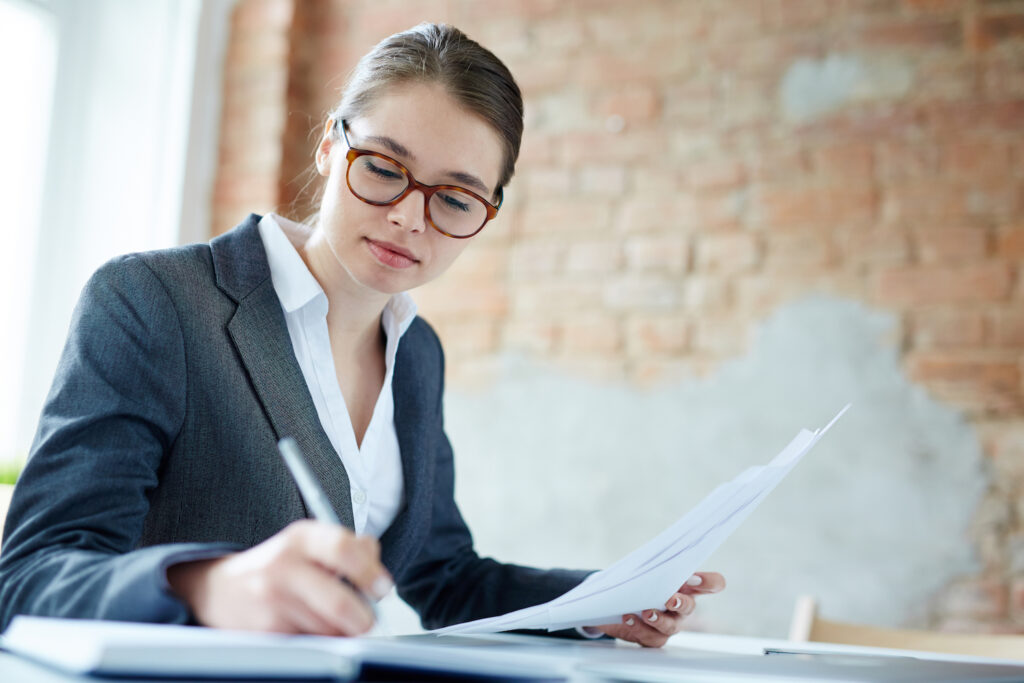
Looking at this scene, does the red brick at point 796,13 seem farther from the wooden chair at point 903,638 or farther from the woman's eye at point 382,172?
the woman's eye at point 382,172

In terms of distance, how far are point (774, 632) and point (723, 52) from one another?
1.57m

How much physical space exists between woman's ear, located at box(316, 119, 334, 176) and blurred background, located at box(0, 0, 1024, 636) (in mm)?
719

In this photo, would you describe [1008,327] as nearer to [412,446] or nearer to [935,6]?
[935,6]

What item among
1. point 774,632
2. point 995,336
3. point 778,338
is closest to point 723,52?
point 778,338

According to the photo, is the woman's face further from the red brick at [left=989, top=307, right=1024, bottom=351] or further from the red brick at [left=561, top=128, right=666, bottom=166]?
the red brick at [left=989, top=307, right=1024, bottom=351]

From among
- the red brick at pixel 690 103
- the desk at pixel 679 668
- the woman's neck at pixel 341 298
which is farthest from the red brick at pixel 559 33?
the desk at pixel 679 668

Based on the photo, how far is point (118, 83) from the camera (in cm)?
273

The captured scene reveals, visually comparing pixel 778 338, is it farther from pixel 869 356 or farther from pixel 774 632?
pixel 774 632

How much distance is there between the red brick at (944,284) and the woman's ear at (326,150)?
155cm

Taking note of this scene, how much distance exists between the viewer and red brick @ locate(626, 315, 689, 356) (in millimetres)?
2475

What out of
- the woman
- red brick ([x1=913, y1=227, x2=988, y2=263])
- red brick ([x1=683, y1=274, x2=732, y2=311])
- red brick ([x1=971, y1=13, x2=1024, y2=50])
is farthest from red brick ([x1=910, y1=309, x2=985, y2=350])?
the woman

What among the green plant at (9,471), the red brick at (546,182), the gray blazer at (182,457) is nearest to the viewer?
the gray blazer at (182,457)

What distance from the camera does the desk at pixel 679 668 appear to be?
60cm

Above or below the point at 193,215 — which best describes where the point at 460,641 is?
below
